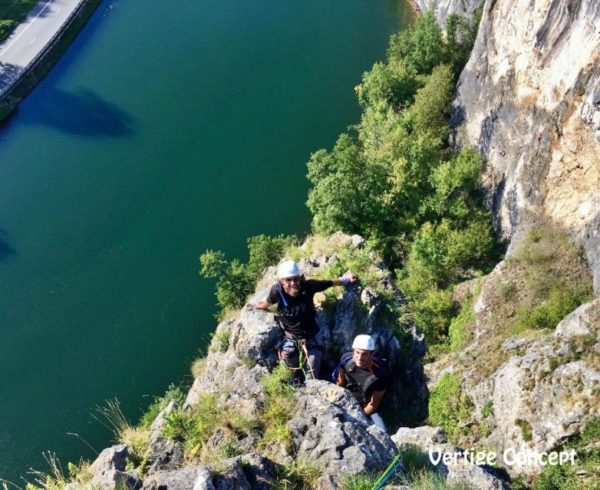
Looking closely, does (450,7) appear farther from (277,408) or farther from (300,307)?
(277,408)

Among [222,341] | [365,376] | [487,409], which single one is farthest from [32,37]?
[487,409]

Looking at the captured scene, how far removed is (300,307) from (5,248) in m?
22.0

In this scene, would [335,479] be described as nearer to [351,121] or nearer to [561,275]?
[561,275]

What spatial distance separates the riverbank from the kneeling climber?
31.8 meters

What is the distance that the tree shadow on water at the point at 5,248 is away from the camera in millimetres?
25922

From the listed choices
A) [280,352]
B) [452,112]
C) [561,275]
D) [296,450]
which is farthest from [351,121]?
[296,450]

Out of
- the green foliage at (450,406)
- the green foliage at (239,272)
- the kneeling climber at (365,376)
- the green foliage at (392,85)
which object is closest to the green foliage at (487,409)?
the green foliage at (450,406)

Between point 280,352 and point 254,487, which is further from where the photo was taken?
point 280,352

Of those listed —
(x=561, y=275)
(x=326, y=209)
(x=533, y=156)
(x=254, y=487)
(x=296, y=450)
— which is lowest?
→ (x=254, y=487)

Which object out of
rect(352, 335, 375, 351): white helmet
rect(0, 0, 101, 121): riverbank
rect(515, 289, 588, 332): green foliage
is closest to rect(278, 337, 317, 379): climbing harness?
rect(352, 335, 375, 351): white helmet

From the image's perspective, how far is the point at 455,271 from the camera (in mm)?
18438

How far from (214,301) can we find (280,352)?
13808mm

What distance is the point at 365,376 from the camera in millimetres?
8953

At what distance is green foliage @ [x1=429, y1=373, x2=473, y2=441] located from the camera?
10.6 meters
